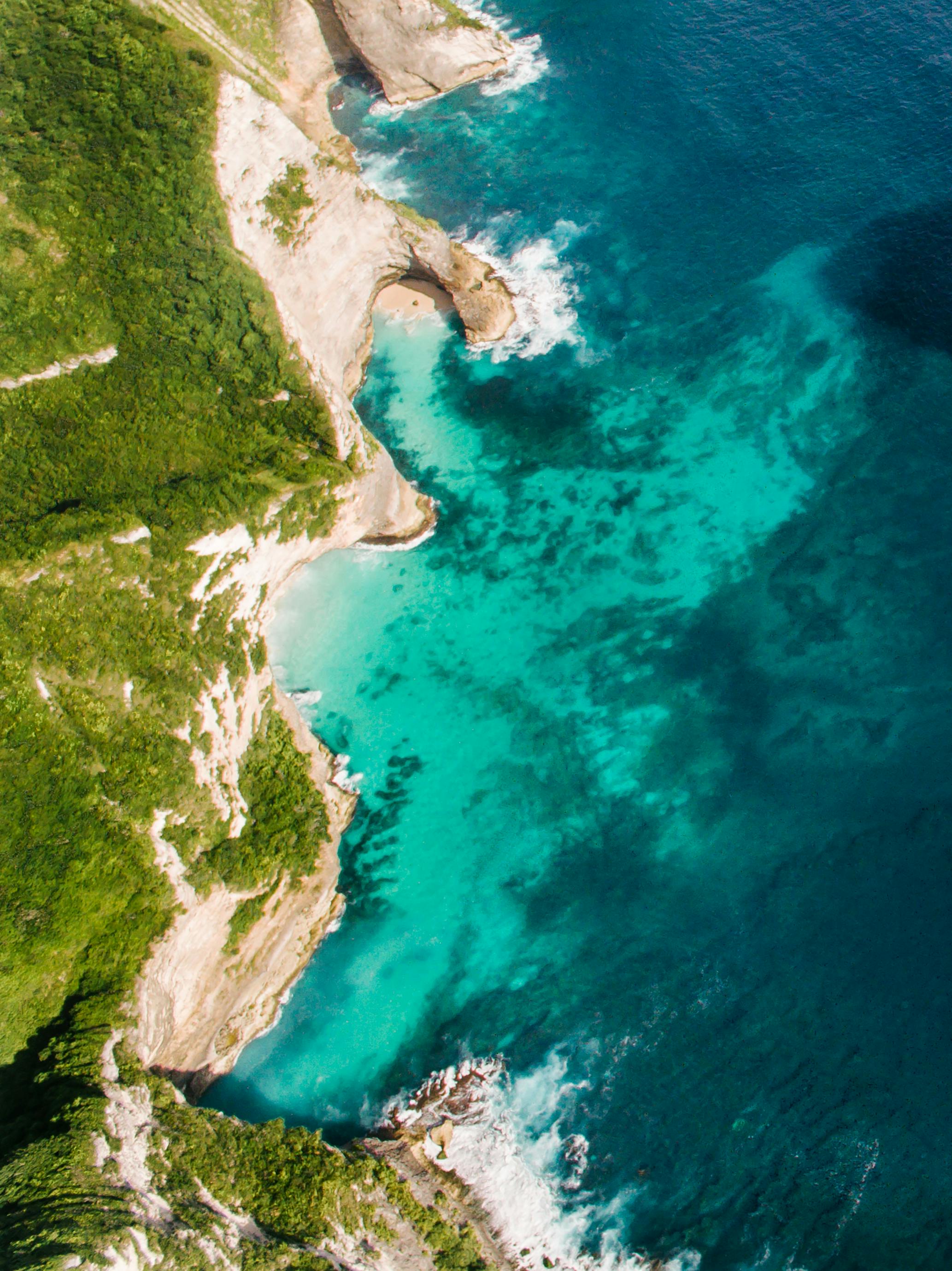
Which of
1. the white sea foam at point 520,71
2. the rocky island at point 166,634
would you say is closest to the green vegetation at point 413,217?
the rocky island at point 166,634

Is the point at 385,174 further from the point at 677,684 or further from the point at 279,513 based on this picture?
the point at 677,684

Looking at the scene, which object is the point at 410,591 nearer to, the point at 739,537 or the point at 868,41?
the point at 739,537

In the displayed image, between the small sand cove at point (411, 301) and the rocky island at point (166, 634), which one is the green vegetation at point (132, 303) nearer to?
the rocky island at point (166, 634)

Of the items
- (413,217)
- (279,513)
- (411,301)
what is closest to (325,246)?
(413,217)

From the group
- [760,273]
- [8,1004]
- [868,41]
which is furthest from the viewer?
[868,41]

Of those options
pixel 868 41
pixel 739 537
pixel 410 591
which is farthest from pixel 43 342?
pixel 868 41

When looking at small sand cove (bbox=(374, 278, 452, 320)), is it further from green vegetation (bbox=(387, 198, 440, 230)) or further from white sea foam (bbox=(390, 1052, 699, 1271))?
white sea foam (bbox=(390, 1052, 699, 1271))
